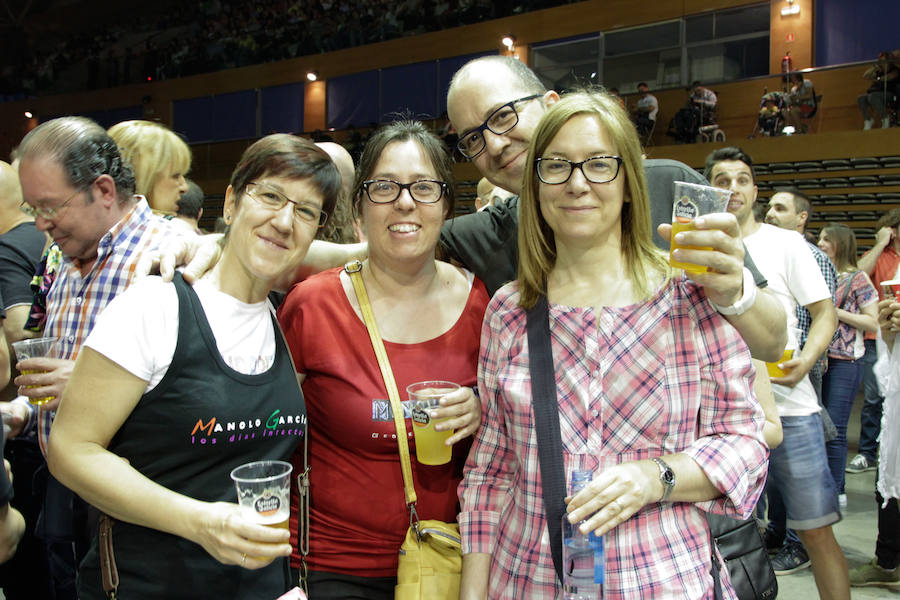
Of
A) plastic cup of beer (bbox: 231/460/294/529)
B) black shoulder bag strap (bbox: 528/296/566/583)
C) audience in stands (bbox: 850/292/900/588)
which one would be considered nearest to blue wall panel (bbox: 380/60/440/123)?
audience in stands (bbox: 850/292/900/588)

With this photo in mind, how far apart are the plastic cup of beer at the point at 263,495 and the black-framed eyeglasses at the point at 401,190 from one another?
34.4 inches

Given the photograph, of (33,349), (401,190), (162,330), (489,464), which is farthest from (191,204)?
(489,464)

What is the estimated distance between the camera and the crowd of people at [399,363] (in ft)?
4.61

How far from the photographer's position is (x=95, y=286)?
204 cm

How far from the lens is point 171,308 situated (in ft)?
5.00

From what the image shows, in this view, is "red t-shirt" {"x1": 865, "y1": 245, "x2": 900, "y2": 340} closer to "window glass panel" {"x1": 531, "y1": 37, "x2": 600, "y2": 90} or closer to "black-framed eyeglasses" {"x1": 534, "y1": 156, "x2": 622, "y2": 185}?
"black-framed eyeglasses" {"x1": 534, "y1": 156, "x2": 622, "y2": 185}

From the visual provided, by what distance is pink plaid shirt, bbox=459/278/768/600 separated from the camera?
55.1 inches

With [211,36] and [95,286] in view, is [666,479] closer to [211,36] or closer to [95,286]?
[95,286]

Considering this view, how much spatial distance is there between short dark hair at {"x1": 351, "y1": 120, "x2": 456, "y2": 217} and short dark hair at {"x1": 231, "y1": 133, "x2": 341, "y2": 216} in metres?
0.22

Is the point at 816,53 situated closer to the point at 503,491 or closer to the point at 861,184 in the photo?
the point at 861,184

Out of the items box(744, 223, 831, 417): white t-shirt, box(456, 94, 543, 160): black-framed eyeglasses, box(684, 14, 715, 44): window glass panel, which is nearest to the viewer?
box(456, 94, 543, 160): black-framed eyeglasses

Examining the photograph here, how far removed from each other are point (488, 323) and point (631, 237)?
1.33 ft

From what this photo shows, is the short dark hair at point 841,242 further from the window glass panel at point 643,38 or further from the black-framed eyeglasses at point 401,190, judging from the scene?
the window glass panel at point 643,38

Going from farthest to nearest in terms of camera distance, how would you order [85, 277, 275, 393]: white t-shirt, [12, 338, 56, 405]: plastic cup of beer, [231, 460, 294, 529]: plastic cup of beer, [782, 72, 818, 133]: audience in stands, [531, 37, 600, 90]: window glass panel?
[531, 37, 600, 90]: window glass panel, [782, 72, 818, 133]: audience in stands, [12, 338, 56, 405]: plastic cup of beer, [85, 277, 275, 393]: white t-shirt, [231, 460, 294, 529]: plastic cup of beer
